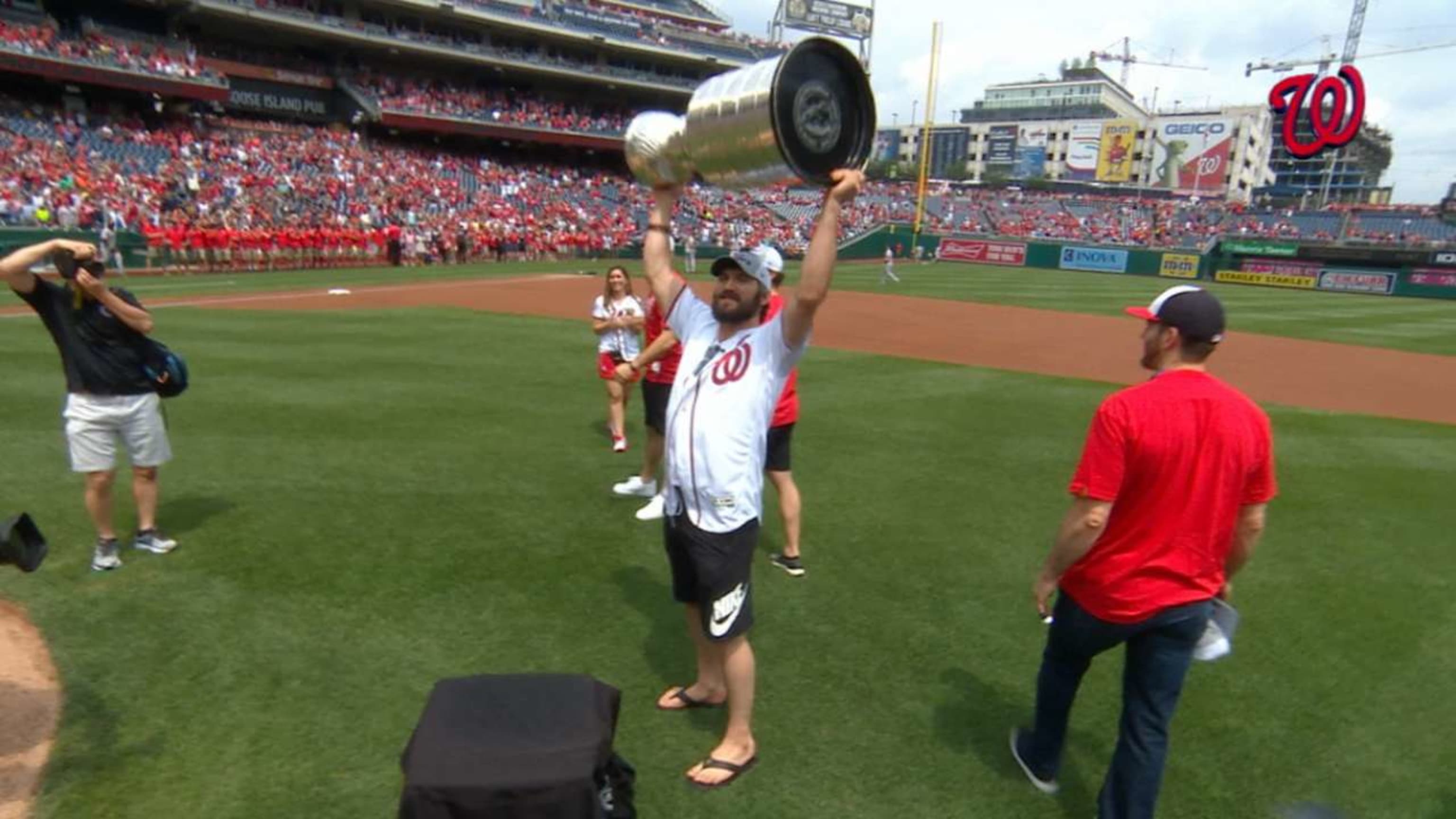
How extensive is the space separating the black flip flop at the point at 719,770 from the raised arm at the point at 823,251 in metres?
1.89

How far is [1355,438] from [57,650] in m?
12.2

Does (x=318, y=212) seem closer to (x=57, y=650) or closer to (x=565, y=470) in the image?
(x=565, y=470)

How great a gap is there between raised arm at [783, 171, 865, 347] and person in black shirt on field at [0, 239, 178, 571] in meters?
4.11

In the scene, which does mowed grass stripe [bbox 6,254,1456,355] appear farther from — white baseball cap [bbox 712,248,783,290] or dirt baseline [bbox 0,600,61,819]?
white baseball cap [bbox 712,248,783,290]

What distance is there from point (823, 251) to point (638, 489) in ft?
14.0

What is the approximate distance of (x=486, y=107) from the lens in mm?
47406

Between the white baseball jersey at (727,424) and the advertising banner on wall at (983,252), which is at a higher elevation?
the white baseball jersey at (727,424)

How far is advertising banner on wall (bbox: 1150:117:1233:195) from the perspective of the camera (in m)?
93.4

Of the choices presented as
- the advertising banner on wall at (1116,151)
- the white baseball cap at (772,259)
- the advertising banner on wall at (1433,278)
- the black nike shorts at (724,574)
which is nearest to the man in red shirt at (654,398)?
the white baseball cap at (772,259)

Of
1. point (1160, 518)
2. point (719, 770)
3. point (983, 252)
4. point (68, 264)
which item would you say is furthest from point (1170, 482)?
point (983, 252)

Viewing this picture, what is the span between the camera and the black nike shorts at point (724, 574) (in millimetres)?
3334

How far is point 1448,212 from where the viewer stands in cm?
5075

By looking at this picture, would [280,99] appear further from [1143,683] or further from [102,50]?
[1143,683]

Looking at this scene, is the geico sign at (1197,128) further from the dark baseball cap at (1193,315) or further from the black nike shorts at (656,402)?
the dark baseball cap at (1193,315)
